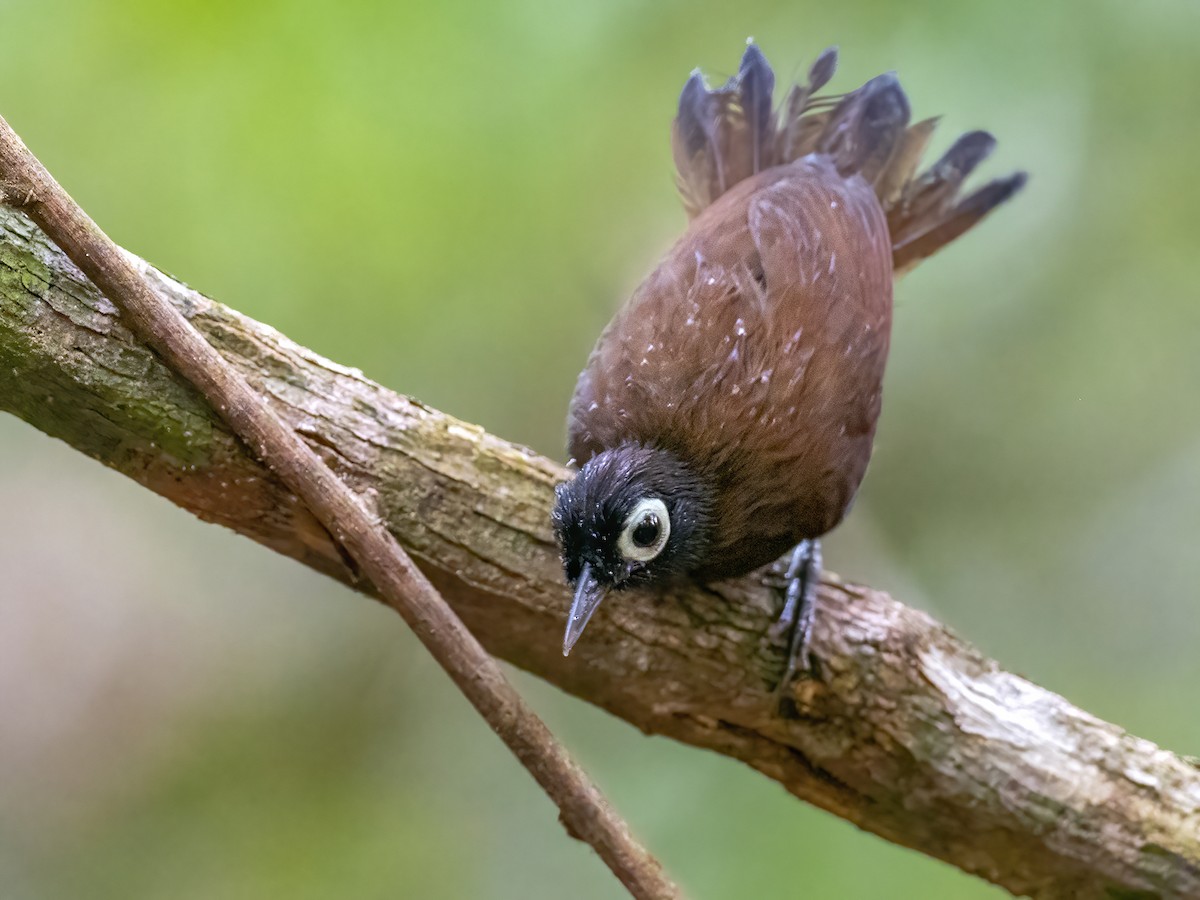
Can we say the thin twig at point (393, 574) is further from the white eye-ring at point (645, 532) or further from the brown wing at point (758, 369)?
the brown wing at point (758, 369)

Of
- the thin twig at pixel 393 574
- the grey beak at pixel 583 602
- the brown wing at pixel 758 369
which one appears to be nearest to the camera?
the thin twig at pixel 393 574

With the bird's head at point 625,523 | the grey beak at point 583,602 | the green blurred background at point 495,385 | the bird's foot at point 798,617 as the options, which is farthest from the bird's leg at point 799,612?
the green blurred background at point 495,385

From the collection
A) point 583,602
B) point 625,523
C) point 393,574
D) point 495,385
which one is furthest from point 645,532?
point 495,385

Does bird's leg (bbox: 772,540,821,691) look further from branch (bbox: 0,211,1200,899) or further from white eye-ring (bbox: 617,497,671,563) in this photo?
white eye-ring (bbox: 617,497,671,563)

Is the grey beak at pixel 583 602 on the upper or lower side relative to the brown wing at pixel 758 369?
lower

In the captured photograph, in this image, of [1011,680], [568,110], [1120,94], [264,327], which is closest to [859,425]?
[1011,680]

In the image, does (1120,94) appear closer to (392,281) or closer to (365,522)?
(392,281)

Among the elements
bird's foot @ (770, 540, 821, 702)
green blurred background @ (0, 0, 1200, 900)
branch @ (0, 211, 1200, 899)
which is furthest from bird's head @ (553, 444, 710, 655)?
green blurred background @ (0, 0, 1200, 900)
